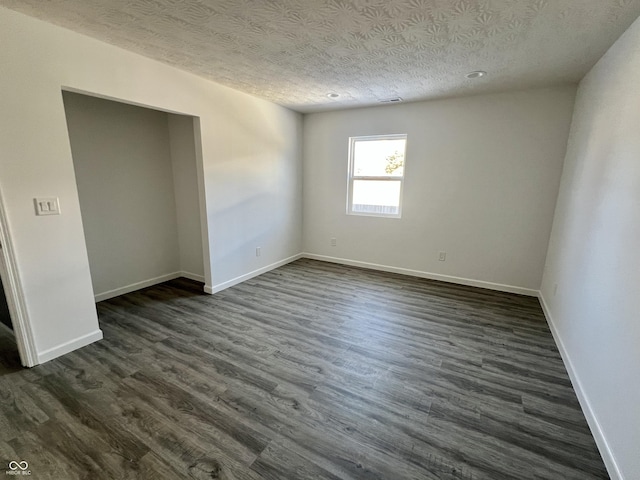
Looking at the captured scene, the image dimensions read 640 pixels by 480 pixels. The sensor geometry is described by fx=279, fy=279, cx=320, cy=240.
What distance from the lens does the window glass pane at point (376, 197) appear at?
14.0 ft

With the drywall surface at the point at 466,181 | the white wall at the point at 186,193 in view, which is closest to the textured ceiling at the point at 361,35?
the drywall surface at the point at 466,181

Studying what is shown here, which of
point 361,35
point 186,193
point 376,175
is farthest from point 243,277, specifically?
point 361,35

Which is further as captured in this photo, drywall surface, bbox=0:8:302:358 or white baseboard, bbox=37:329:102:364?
white baseboard, bbox=37:329:102:364

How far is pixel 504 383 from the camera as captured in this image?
2021mm

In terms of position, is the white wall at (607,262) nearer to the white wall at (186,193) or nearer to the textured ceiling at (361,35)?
the textured ceiling at (361,35)

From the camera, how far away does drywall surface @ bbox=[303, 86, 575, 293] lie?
328 centimetres

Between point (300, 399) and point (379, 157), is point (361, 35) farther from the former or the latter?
point (300, 399)

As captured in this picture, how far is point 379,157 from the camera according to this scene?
4328 millimetres

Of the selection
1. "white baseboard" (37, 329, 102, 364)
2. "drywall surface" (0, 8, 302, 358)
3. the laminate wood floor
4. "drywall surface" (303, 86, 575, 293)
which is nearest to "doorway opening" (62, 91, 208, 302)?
"drywall surface" (0, 8, 302, 358)

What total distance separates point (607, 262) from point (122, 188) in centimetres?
457

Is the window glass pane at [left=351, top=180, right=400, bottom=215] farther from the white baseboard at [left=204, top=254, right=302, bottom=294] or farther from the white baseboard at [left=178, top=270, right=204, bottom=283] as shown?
the white baseboard at [left=178, top=270, right=204, bottom=283]

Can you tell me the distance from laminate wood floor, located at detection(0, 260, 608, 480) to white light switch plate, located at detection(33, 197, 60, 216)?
3.80ft

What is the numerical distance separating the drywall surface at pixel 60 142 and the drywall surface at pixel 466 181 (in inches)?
78.8

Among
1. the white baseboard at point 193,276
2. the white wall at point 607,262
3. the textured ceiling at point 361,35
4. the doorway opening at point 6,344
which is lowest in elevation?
the white baseboard at point 193,276
